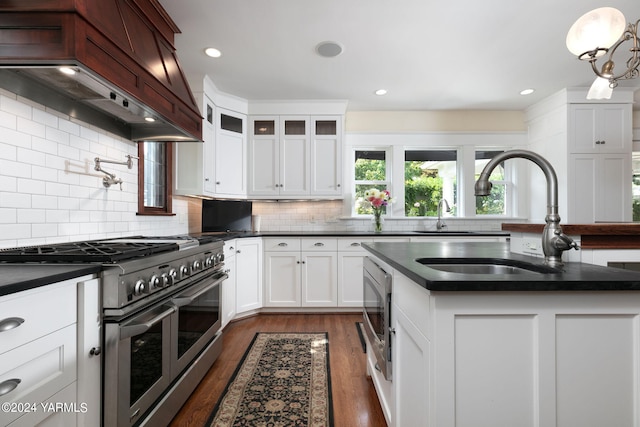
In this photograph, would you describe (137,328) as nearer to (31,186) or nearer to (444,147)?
(31,186)

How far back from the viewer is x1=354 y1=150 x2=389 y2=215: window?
413cm

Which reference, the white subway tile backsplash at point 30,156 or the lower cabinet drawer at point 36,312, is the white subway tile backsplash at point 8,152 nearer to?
the white subway tile backsplash at point 30,156

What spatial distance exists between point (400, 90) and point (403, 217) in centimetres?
164

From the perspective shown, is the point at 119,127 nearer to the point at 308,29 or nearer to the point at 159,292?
the point at 159,292

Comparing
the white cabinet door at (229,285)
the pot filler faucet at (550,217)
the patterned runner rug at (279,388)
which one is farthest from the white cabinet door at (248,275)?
the pot filler faucet at (550,217)

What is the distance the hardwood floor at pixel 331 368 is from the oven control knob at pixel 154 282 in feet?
2.66

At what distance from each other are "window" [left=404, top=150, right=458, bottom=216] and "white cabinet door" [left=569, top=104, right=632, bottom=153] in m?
1.30

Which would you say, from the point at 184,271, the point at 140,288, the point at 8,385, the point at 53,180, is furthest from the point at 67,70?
the point at 8,385

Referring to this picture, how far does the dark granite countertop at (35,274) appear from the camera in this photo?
83 centimetres

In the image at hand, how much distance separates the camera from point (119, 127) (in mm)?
2133

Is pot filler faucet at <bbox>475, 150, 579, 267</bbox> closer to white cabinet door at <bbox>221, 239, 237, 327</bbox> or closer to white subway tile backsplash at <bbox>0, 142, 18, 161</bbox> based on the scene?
white subway tile backsplash at <bbox>0, 142, 18, 161</bbox>

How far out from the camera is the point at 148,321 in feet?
4.29

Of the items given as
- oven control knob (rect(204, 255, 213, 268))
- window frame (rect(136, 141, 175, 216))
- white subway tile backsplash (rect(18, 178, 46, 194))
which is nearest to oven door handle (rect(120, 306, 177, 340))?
oven control knob (rect(204, 255, 213, 268))

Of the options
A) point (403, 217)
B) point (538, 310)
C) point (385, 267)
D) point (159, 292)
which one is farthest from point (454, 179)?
point (159, 292)
